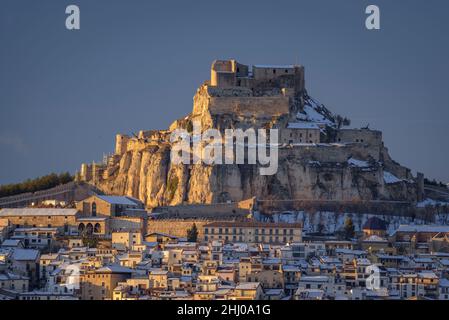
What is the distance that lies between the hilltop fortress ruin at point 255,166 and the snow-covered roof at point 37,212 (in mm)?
7377

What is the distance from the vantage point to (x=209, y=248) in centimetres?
10225

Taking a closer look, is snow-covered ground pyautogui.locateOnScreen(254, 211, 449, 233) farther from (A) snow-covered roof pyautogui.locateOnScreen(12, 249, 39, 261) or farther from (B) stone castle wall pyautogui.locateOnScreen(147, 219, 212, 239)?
(A) snow-covered roof pyautogui.locateOnScreen(12, 249, 39, 261)

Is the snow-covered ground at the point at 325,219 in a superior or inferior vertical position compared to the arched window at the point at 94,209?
inferior

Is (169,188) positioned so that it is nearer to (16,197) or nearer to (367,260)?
(16,197)

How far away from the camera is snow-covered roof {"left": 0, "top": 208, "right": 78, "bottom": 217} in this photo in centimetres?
11112

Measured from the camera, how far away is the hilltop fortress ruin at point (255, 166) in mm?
115875

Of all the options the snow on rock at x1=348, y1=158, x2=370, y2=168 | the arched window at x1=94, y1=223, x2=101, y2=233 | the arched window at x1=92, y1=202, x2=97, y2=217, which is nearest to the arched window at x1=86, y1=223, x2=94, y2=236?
the arched window at x1=94, y1=223, x2=101, y2=233

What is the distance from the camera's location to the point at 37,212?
365 feet

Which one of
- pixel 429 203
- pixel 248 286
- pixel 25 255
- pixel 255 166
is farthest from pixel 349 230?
pixel 248 286

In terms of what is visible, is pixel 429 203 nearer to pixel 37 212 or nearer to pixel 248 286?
pixel 37 212

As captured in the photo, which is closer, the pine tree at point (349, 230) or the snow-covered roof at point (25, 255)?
the snow-covered roof at point (25, 255)

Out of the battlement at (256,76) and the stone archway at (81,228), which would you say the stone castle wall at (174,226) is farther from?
the battlement at (256,76)

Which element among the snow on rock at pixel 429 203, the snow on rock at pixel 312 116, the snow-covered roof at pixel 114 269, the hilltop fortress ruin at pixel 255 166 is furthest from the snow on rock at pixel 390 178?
the snow-covered roof at pixel 114 269
